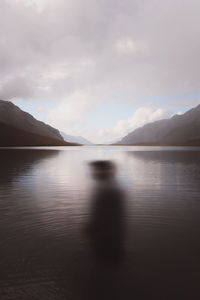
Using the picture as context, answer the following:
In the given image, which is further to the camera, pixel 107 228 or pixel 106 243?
pixel 107 228

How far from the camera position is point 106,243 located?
8.82m

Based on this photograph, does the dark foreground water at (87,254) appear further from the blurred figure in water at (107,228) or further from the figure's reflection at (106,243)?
→ the blurred figure in water at (107,228)

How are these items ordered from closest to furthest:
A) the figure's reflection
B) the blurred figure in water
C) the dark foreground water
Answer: the dark foreground water
the figure's reflection
the blurred figure in water

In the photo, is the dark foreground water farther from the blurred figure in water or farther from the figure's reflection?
the blurred figure in water

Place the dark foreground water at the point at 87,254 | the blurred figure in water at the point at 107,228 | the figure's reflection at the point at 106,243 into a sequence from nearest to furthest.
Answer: the dark foreground water at the point at 87,254, the figure's reflection at the point at 106,243, the blurred figure in water at the point at 107,228

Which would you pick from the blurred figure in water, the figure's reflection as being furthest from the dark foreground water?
the blurred figure in water

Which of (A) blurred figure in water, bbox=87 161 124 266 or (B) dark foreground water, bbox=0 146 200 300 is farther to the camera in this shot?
(A) blurred figure in water, bbox=87 161 124 266

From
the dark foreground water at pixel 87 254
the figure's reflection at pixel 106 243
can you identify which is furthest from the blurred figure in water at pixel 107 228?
the dark foreground water at pixel 87 254

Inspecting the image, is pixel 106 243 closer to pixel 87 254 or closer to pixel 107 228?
pixel 87 254

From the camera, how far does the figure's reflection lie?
6101 millimetres

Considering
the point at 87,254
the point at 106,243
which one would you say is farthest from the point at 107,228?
the point at 87,254

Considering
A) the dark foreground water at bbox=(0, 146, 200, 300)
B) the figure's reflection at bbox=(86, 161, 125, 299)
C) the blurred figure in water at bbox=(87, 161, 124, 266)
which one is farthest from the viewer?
the blurred figure in water at bbox=(87, 161, 124, 266)

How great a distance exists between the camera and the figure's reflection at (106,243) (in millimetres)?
6101

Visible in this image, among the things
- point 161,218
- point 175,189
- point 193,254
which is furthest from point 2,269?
point 175,189
